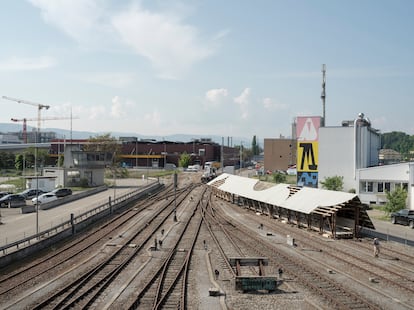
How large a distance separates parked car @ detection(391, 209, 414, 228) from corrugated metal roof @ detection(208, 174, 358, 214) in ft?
22.5

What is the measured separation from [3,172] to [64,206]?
5767cm

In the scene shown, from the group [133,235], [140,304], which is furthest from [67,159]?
[140,304]

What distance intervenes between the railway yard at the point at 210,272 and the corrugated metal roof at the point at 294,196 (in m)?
1.97

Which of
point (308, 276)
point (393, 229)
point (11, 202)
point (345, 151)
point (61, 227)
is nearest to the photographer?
point (308, 276)

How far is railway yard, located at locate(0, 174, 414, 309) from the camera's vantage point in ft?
52.7

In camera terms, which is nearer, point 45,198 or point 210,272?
point 210,272

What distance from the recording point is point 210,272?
20.1 m

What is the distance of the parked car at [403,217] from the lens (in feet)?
111

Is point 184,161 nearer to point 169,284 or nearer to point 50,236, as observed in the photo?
point 50,236

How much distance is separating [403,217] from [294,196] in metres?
8.59

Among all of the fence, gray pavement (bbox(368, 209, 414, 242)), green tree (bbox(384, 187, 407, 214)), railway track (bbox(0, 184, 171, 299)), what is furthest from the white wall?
railway track (bbox(0, 184, 171, 299))

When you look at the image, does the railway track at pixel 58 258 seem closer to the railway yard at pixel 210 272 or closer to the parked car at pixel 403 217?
the railway yard at pixel 210 272

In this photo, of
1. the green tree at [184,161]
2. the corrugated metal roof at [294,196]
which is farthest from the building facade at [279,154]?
the corrugated metal roof at [294,196]

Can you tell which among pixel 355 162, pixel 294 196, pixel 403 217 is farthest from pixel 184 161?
pixel 403 217
